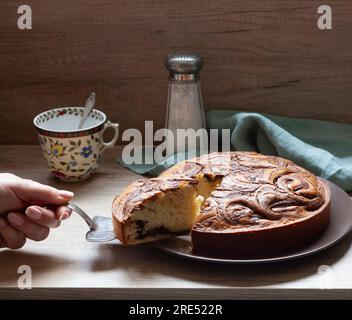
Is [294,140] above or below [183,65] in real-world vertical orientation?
below

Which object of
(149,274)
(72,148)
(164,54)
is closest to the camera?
(149,274)

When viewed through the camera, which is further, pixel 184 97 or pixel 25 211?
pixel 184 97

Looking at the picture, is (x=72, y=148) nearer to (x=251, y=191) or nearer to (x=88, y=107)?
(x=88, y=107)

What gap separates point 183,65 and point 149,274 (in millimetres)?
442

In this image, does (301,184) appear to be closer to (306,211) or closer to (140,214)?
(306,211)

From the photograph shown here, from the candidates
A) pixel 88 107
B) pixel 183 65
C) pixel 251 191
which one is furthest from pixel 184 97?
pixel 251 191

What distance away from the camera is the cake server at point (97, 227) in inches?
39.5

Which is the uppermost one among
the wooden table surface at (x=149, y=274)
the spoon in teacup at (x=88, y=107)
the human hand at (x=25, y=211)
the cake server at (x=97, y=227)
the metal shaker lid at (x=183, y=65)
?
the metal shaker lid at (x=183, y=65)

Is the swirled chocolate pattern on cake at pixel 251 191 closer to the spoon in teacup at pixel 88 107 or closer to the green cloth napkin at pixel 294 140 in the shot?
the green cloth napkin at pixel 294 140

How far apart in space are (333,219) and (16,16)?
0.72 meters

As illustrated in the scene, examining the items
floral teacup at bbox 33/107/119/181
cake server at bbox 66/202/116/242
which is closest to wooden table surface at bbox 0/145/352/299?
cake server at bbox 66/202/116/242

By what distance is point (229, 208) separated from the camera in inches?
37.6

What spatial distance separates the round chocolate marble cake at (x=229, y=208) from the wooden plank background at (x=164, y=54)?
31 cm

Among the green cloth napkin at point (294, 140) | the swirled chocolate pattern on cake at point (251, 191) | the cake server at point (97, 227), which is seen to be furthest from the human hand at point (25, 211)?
the green cloth napkin at point (294, 140)
